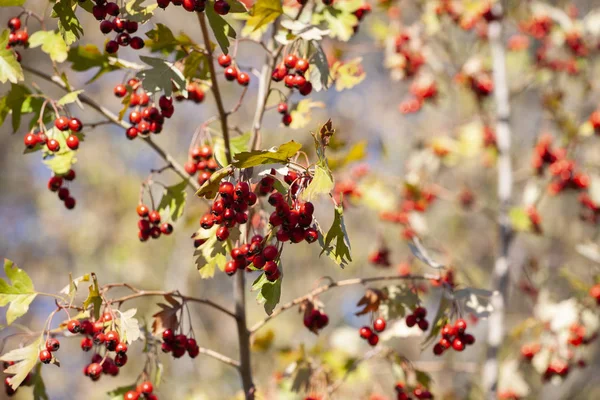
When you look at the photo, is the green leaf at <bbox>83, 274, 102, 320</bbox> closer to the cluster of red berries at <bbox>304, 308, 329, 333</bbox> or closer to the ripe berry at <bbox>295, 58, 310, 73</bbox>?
the cluster of red berries at <bbox>304, 308, 329, 333</bbox>

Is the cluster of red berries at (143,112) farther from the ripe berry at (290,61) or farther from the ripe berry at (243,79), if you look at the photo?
the ripe berry at (290,61)

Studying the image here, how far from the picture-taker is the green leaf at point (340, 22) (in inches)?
104

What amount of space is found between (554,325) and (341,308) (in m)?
8.17

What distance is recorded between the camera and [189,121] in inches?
508

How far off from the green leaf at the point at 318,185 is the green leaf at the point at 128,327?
789 mm

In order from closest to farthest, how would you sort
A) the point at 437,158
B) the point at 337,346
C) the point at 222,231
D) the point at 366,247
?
1. the point at 222,231
2. the point at 337,346
3. the point at 437,158
4. the point at 366,247

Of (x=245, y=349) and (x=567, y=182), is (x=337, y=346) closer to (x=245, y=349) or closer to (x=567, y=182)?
(x=245, y=349)

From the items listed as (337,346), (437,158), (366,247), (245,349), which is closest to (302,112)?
(245,349)

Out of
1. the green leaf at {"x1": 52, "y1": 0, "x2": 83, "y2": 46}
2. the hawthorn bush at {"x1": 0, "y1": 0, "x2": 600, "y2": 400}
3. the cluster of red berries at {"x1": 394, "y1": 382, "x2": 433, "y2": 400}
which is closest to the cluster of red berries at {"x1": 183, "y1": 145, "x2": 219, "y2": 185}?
the hawthorn bush at {"x1": 0, "y1": 0, "x2": 600, "y2": 400}

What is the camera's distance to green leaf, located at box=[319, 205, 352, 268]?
5.93 feet

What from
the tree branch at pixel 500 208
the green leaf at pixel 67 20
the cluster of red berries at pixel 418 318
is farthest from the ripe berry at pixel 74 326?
the tree branch at pixel 500 208

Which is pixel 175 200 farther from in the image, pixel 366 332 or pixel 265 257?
pixel 366 332

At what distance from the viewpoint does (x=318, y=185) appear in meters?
1.72

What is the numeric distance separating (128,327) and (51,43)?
127 cm
